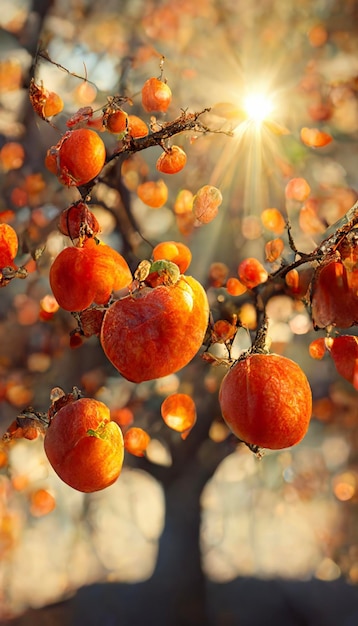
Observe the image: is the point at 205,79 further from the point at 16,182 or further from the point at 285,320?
the point at 285,320

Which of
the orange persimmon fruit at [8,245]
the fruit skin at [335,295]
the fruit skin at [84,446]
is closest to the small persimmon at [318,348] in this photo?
the fruit skin at [335,295]

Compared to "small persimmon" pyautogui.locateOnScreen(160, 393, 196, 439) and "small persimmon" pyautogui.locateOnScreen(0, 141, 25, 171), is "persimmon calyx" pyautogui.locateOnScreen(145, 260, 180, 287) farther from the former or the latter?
"small persimmon" pyautogui.locateOnScreen(0, 141, 25, 171)

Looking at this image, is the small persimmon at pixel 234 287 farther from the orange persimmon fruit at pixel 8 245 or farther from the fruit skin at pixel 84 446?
the orange persimmon fruit at pixel 8 245

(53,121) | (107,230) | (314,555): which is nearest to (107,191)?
(107,230)

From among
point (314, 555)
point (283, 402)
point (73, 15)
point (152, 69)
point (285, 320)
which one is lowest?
point (314, 555)

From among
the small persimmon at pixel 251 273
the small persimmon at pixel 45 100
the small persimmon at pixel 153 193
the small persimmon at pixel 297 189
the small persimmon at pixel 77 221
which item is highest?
the small persimmon at pixel 45 100

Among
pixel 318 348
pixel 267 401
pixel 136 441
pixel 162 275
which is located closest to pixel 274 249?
pixel 318 348

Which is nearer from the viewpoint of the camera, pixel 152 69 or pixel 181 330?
pixel 181 330
